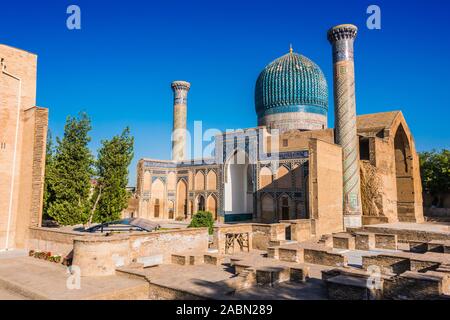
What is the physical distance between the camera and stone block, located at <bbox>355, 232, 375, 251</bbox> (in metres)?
14.6

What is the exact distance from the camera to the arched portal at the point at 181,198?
31.5 meters

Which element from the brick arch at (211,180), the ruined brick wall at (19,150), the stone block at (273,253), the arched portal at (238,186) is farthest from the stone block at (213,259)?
the brick arch at (211,180)

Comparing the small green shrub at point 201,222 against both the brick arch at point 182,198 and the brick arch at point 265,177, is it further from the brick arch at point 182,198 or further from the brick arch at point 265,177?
the brick arch at point 182,198

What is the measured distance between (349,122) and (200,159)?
13222 mm

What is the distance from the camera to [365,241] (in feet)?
48.3

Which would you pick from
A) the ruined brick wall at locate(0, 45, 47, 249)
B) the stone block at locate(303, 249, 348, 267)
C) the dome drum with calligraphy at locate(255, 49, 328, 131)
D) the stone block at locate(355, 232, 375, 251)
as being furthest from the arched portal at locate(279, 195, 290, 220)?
the ruined brick wall at locate(0, 45, 47, 249)

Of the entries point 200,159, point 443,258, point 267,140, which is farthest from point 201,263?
point 200,159

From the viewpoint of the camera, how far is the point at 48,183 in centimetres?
1611

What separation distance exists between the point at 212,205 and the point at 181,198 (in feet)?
12.5

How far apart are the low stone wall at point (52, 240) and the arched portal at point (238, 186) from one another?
657 inches

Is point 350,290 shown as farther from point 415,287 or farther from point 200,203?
point 200,203

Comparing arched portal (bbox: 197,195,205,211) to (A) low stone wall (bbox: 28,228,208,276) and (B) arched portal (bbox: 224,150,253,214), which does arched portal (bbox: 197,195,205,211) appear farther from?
(A) low stone wall (bbox: 28,228,208,276)

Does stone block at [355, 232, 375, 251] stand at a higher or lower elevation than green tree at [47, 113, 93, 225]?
lower

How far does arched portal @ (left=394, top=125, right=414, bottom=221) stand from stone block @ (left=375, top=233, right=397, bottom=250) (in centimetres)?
1194
